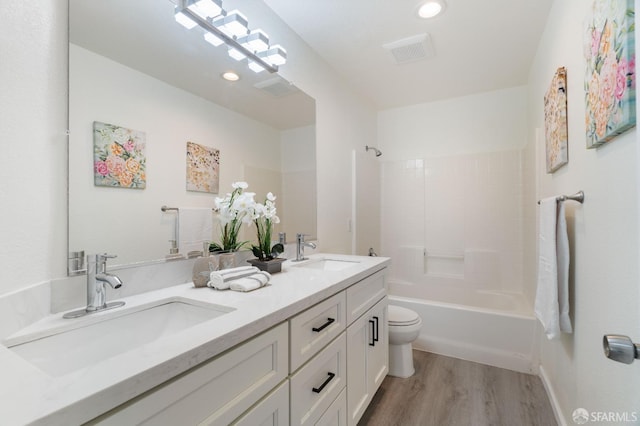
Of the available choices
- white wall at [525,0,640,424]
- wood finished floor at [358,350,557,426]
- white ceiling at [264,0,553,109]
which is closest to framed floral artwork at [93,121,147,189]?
white ceiling at [264,0,553,109]

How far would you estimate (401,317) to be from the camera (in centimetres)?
215

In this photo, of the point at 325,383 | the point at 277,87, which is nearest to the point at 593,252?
the point at 325,383

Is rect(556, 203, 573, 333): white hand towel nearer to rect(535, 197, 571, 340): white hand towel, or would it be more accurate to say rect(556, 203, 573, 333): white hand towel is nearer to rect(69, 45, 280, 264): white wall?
rect(535, 197, 571, 340): white hand towel

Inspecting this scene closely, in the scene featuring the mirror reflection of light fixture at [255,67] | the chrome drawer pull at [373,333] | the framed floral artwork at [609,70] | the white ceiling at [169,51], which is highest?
the mirror reflection of light fixture at [255,67]

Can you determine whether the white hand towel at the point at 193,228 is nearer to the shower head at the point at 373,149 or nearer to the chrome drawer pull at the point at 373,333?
the chrome drawer pull at the point at 373,333

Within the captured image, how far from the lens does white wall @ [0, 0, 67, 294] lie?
0.73 m

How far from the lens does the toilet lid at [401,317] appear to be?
206cm

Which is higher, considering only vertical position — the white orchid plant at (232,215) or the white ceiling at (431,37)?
the white ceiling at (431,37)

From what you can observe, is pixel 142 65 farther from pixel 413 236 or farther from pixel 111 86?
pixel 413 236

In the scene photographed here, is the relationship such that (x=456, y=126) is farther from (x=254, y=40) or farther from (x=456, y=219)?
(x=254, y=40)

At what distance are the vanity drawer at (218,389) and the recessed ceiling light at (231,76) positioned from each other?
1250 mm

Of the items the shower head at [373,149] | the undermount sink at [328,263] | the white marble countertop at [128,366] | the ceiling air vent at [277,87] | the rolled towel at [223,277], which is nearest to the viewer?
the white marble countertop at [128,366]

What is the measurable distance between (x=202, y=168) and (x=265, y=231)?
0.48 metres

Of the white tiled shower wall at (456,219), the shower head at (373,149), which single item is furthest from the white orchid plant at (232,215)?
the white tiled shower wall at (456,219)
